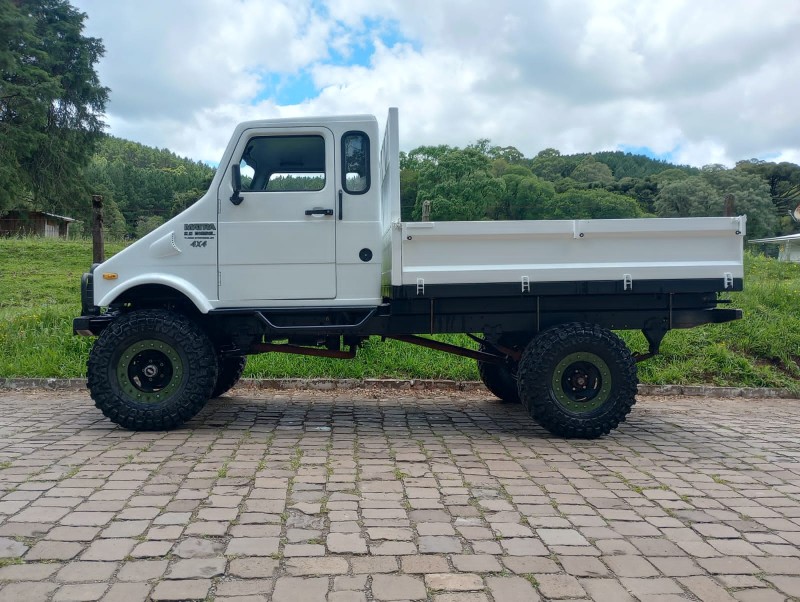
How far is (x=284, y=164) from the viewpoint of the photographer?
6.04 m

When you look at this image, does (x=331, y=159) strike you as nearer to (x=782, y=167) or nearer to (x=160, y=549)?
(x=160, y=549)

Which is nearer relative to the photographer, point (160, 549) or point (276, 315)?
point (160, 549)

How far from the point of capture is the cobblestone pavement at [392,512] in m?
2.97

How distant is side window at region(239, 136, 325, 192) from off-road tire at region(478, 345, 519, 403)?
115 inches

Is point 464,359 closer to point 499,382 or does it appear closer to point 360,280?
point 499,382

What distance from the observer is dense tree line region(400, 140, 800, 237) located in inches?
1459

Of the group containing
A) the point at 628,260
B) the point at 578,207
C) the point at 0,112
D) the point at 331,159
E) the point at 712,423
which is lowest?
the point at 712,423

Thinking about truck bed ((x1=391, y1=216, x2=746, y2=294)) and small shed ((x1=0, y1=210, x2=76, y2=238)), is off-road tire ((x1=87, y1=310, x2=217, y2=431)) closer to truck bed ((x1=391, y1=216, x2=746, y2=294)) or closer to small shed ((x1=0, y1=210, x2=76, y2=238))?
truck bed ((x1=391, y1=216, x2=746, y2=294))

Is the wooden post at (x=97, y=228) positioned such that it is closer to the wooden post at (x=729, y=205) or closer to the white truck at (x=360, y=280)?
the white truck at (x=360, y=280)

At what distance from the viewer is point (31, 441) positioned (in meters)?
5.47

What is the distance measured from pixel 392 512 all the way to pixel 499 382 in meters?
3.96

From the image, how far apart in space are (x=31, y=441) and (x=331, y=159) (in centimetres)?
335

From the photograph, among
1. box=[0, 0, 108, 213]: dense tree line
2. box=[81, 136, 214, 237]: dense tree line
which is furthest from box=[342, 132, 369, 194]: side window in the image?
box=[0, 0, 108, 213]: dense tree line

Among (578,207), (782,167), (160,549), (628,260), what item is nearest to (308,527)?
(160,549)
